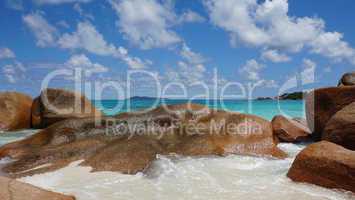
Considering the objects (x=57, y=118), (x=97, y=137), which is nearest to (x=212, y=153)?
(x=97, y=137)

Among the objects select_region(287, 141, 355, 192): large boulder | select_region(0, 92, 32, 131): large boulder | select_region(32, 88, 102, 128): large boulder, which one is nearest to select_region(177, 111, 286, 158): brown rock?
select_region(287, 141, 355, 192): large boulder

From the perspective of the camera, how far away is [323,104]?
39.5 feet

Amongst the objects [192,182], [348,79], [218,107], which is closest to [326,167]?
[192,182]

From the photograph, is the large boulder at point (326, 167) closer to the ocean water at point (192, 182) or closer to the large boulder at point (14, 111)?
the ocean water at point (192, 182)

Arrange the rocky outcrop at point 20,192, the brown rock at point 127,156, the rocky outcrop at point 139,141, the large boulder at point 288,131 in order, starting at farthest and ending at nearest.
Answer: the large boulder at point 288,131 < the rocky outcrop at point 139,141 < the brown rock at point 127,156 < the rocky outcrop at point 20,192

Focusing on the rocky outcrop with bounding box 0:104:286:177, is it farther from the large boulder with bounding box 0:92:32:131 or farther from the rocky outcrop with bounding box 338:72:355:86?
the large boulder with bounding box 0:92:32:131

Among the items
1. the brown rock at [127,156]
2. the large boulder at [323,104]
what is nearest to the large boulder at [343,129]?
the large boulder at [323,104]

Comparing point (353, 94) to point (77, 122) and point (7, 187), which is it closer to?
point (77, 122)

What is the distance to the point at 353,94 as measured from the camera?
36.7ft

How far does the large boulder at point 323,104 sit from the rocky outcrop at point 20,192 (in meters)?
9.42

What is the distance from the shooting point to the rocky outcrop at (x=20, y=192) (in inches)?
177

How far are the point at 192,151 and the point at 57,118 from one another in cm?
1111

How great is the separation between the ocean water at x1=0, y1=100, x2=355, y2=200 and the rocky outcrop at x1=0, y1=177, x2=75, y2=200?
0.94 metres

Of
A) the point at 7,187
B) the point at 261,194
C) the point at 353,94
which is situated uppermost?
the point at 353,94
